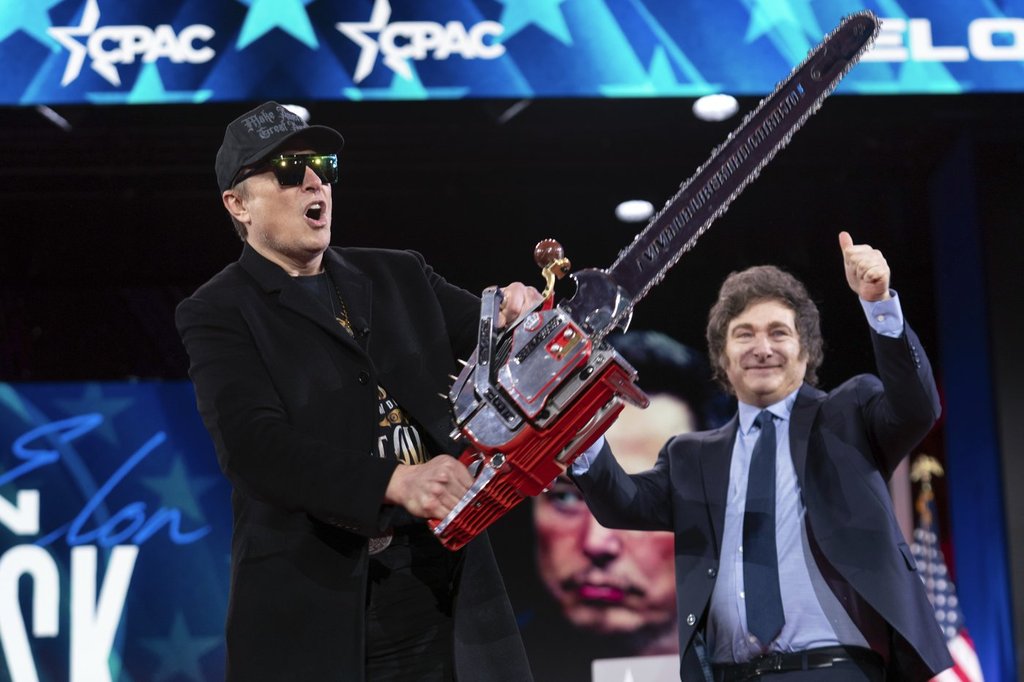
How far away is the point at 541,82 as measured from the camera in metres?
5.09

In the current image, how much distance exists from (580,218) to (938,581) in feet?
8.04

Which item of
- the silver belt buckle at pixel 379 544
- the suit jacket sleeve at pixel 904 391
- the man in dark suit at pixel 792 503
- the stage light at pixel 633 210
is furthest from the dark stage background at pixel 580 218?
the silver belt buckle at pixel 379 544

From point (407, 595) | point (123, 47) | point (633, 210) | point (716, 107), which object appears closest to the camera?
point (407, 595)

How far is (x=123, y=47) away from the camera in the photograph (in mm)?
5039

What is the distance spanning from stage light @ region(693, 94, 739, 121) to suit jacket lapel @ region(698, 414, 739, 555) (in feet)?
6.53

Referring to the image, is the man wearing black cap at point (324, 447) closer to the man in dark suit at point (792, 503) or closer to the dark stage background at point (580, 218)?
the man in dark suit at point (792, 503)

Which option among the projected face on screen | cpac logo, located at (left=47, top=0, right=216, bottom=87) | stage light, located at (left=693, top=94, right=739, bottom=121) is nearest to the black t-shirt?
cpac logo, located at (left=47, top=0, right=216, bottom=87)

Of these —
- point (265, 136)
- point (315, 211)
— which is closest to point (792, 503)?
point (315, 211)

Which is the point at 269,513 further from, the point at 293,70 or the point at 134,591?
the point at 134,591

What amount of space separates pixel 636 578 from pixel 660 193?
1.92 metres

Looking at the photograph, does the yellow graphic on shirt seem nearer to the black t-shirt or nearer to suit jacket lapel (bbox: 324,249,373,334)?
the black t-shirt

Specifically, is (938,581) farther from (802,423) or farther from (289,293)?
(289,293)

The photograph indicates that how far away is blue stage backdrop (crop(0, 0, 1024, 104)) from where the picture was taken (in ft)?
16.5

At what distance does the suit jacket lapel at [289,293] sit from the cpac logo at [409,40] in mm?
2633
